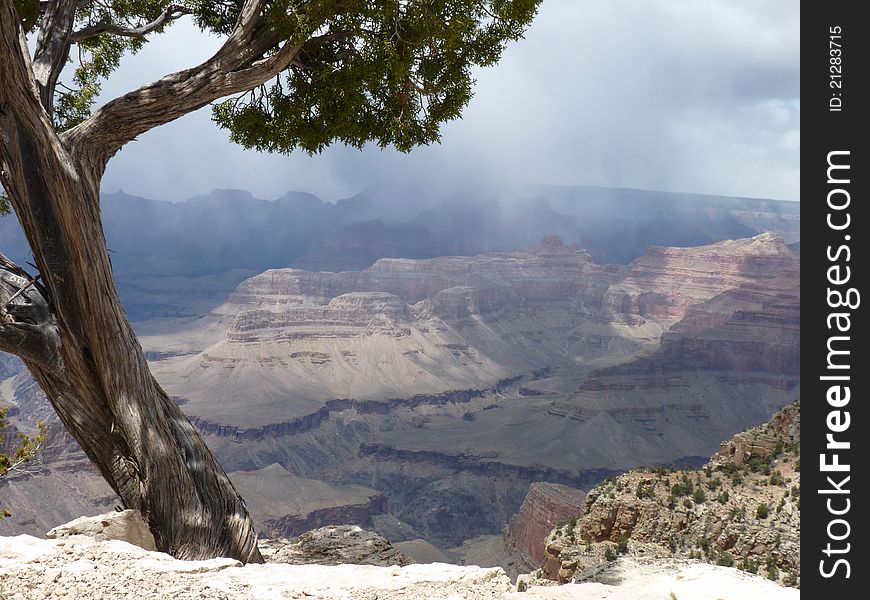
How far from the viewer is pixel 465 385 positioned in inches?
5236

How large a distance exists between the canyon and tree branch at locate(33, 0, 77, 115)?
48.6m

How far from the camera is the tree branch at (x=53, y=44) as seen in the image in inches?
312

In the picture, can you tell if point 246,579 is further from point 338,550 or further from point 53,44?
point 53,44

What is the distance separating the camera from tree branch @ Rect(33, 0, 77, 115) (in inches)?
312

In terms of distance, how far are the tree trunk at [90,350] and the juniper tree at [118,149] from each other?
0.01 meters

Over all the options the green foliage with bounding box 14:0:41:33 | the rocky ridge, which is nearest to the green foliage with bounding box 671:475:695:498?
the rocky ridge

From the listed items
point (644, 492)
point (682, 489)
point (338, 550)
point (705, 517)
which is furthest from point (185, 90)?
point (682, 489)

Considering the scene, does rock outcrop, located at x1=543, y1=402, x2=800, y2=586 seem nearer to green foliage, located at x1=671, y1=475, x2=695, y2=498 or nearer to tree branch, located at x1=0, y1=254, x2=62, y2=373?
green foliage, located at x1=671, y1=475, x2=695, y2=498

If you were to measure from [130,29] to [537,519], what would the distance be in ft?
160

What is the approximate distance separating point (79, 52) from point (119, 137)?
4.14 m

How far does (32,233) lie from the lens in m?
7.11

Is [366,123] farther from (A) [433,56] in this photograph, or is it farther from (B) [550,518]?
(B) [550,518]

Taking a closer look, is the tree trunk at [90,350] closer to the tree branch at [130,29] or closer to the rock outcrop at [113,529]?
the rock outcrop at [113,529]

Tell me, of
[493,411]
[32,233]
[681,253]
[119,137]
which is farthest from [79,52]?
[681,253]
